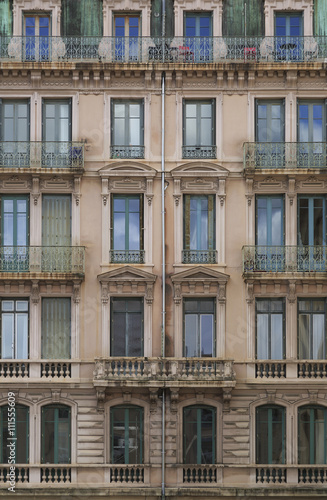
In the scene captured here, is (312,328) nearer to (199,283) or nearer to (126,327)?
(199,283)

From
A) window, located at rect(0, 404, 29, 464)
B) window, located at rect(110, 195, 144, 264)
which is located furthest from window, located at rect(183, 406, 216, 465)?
window, located at rect(110, 195, 144, 264)

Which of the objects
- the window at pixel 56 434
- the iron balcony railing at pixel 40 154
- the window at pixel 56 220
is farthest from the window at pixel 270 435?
the iron balcony railing at pixel 40 154

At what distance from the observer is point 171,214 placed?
40969 millimetres

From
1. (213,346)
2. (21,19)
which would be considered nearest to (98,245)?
(213,346)

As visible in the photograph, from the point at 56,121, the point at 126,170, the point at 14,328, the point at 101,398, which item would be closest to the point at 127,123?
the point at 126,170

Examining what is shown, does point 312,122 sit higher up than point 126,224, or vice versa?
point 312,122

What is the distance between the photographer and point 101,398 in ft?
130

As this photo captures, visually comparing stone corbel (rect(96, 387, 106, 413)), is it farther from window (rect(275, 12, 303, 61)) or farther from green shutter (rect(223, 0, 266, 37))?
green shutter (rect(223, 0, 266, 37))

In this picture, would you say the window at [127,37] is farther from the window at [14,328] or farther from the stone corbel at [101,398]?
the stone corbel at [101,398]

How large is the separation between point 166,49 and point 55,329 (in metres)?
12.3

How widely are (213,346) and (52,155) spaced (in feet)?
33.1

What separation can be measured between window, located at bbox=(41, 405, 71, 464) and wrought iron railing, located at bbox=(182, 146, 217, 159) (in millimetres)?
11306

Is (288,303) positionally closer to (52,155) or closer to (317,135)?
(317,135)

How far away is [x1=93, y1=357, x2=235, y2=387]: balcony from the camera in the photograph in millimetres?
39281
